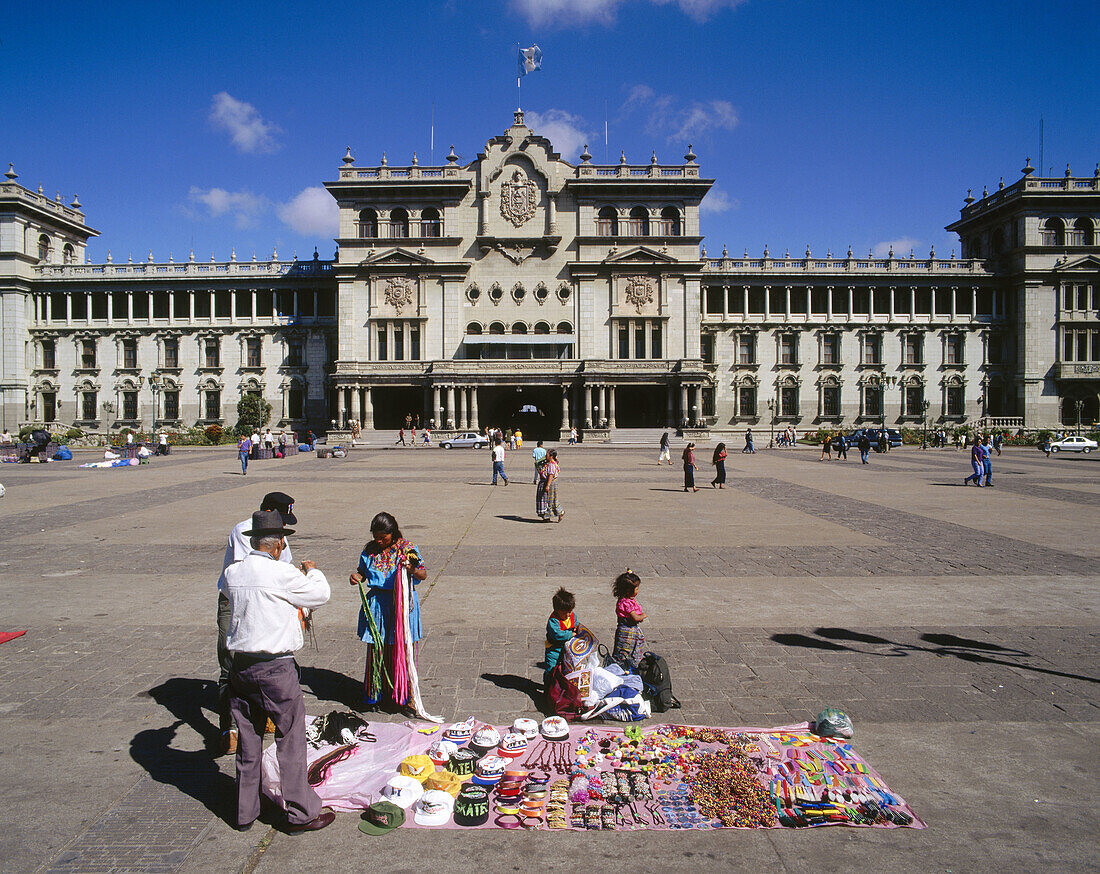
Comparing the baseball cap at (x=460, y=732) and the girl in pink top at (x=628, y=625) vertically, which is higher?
the girl in pink top at (x=628, y=625)

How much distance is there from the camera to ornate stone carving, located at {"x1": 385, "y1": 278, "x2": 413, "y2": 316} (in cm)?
5756

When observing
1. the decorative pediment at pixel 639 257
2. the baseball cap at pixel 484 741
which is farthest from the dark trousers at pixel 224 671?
the decorative pediment at pixel 639 257

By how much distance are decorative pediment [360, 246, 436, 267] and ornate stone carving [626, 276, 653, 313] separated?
1612 centimetres

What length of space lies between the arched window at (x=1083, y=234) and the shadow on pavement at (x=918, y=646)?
68.9 metres

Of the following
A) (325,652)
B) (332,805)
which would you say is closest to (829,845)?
(332,805)

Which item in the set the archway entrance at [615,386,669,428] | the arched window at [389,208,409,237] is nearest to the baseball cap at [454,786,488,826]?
the archway entrance at [615,386,669,428]

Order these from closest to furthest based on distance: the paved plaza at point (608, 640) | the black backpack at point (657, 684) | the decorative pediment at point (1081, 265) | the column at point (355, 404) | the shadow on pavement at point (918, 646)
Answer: the paved plaza at point (608, 640), the black backpack at point (657, 684), the shadow on pavement at point (918, 646), the column at point (355, 404), the decorative pediment at point (1081, 265)

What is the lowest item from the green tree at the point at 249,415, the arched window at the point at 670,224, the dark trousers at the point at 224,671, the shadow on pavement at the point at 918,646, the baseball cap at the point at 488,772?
the shadow on pavement at the point at 918,646

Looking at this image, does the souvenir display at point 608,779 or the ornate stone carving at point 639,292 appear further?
the ornate stone carving at point 639,292

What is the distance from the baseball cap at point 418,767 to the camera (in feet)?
15.2

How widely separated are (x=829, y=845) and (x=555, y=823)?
1.57 metres

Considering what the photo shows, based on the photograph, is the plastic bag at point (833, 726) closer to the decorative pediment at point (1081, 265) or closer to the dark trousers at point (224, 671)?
the dark trousers at point (224, 671)

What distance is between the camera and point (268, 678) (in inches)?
164

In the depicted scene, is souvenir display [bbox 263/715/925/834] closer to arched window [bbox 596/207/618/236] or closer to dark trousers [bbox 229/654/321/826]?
dark trousers [bbox 229/654/321/826]
